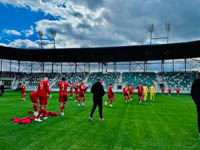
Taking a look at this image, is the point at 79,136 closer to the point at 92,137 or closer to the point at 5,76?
the point at 92,137

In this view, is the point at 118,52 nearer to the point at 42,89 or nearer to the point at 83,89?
the point at 83,89

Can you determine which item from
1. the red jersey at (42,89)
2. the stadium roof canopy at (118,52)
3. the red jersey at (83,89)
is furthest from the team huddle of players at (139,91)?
the stadium roof canopy at (118,52)

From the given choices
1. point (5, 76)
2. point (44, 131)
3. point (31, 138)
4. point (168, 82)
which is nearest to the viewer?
point (31, 138)

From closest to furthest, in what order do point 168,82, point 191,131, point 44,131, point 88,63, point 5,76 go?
1. point 44,131
2. point 191,131
3. point 168,82
4. point 5,76
5. point 88,63

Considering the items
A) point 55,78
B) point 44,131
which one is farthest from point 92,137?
point 55,78

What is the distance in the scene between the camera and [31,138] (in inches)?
193

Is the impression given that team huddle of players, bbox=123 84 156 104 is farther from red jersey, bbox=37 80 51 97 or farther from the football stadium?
red jersey, bbox=37 80 51 97

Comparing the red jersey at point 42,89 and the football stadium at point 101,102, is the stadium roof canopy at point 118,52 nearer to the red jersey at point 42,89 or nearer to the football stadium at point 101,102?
the football stadium at point 101,102

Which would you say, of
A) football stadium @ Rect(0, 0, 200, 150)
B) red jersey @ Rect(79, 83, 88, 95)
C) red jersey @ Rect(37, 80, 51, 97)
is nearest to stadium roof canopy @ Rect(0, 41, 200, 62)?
football stadium @ Rect(0, 0, 200, 150)

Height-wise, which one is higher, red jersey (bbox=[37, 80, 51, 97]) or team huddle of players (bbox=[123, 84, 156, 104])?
red jersey (bbox=[37, 80, 51, 97])

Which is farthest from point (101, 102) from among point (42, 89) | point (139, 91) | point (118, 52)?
point (118, 52)

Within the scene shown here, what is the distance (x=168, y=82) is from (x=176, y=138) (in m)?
39.8

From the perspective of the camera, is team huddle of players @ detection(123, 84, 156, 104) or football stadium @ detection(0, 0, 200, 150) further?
team huddle of players @ detection(123, 84, 156, 104)

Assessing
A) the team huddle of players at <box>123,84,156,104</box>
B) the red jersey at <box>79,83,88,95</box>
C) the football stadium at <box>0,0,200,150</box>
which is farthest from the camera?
the team huddle of players at <box>123,84,156,104</box>
